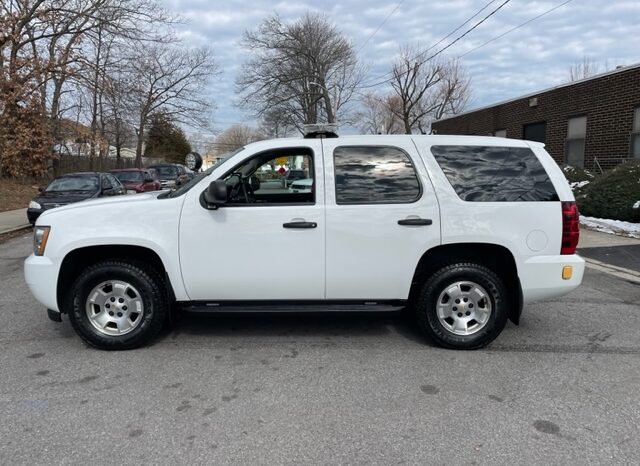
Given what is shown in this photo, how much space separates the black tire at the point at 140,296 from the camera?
4.26 metres

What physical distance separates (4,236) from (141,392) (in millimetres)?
10842

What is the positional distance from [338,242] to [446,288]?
1.04 m

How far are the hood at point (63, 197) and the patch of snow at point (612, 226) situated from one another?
12.6 metres

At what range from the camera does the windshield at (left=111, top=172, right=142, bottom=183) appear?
64.9 ft

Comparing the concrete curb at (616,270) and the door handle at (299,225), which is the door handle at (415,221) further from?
the concrete curb at (616,270)

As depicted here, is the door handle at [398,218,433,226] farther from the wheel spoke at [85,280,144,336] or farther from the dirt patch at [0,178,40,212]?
the dirt patch at [0,178,40,212]

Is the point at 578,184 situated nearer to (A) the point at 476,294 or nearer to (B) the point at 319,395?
(A) the point at 476,294

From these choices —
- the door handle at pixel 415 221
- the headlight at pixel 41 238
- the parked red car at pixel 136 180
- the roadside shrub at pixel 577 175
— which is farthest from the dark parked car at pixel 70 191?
the roadside shrub at pixel 577 175

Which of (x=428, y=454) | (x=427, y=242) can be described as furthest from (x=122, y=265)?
(x=428, y=454)

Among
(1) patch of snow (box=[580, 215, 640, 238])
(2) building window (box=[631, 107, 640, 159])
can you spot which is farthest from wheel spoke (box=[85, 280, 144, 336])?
(2) building window (box=[631, 107, 640, 159])

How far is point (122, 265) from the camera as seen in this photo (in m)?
4.29

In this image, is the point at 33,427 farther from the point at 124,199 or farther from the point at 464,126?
the point at 464,126

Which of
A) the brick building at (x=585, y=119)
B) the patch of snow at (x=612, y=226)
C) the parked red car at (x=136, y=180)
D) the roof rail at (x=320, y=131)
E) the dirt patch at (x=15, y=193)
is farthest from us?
the parked red car at (x=136, y=180)

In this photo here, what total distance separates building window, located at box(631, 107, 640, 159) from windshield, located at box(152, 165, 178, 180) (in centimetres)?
2286
